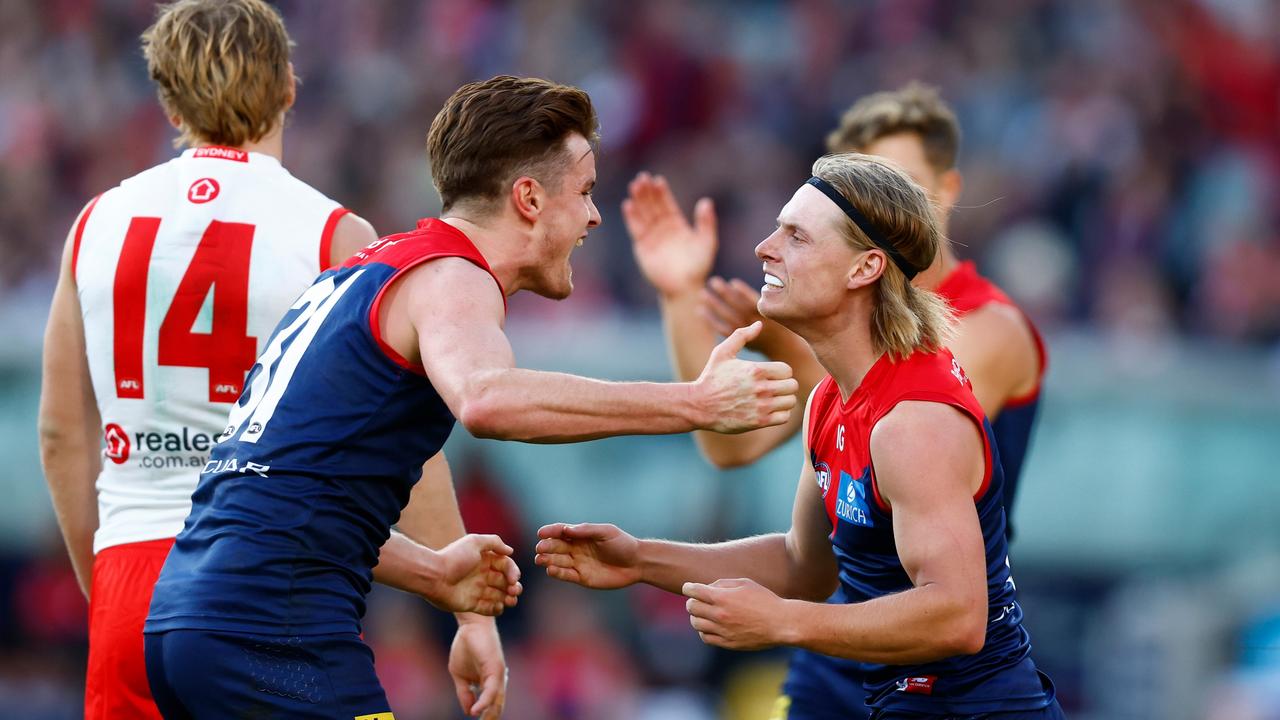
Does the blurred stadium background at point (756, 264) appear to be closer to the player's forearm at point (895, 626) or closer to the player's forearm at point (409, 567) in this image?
the player's forearm at point (895, 626)

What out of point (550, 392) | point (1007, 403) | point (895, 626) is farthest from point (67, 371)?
point (1007, 403)

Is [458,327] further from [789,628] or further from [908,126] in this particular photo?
[908,126]

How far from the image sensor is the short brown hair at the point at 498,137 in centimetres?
418

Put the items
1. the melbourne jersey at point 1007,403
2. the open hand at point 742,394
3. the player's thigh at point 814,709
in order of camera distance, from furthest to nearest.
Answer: the melbourne jersey at point 1007,403 → the player's thigh at point 814,709 → the open hand at point 742,394

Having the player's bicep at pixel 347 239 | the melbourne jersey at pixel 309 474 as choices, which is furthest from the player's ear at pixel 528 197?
the player's bicep at pixel 347 239

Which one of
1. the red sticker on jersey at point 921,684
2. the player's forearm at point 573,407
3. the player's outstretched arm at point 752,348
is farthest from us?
the player's outstretched arm at point 752,348

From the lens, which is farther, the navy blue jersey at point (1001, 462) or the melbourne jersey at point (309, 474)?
the navy blue jersey at point (1001, 462)

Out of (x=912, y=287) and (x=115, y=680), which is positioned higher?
(x=912, y=287)

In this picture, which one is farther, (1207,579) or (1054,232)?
(1054,232)

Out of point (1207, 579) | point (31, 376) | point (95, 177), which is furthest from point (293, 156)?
point (1207, 579)

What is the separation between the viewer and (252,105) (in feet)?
15.1

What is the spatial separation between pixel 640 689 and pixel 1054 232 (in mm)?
4698

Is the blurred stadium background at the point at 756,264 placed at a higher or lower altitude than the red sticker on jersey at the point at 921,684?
higher

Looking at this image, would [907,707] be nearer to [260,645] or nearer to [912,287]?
[912,287]
